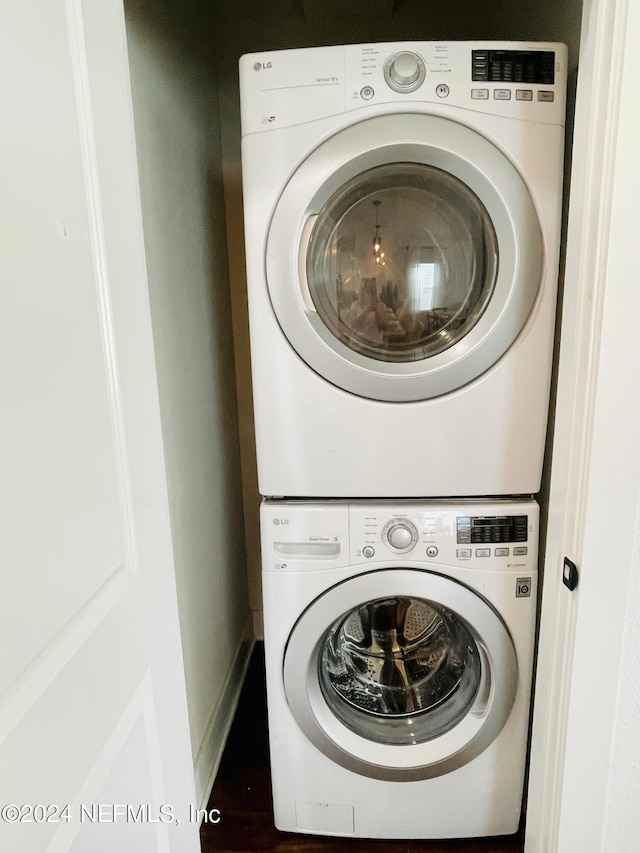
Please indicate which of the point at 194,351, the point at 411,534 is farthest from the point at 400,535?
the point at 194,351

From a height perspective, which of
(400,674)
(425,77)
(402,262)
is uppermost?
(425,77)

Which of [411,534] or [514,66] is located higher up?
[514,66]

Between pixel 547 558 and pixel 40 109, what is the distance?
3.31 ft

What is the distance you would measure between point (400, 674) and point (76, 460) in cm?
101

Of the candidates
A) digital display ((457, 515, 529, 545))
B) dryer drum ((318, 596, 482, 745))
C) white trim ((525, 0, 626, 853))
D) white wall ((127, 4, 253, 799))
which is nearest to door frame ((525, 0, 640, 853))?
white trim ((525, 0, 626, 853))

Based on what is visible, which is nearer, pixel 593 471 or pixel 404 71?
pixel 593 471

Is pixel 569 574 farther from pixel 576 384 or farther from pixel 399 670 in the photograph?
pixel 399 670

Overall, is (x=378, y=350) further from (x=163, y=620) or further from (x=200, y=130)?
(x=200, y=130)

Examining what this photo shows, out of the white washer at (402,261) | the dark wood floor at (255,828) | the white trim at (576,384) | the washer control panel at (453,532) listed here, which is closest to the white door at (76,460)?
the white washer at (402,261)

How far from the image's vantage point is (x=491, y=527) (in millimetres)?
1093

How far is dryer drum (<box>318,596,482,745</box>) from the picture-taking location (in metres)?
1.21

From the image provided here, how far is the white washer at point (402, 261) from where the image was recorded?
0.95m

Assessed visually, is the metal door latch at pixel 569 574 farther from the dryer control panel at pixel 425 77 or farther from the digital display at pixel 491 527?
the dryer control panel at pixel 425 77

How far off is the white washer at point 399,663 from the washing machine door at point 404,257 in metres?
0.31
